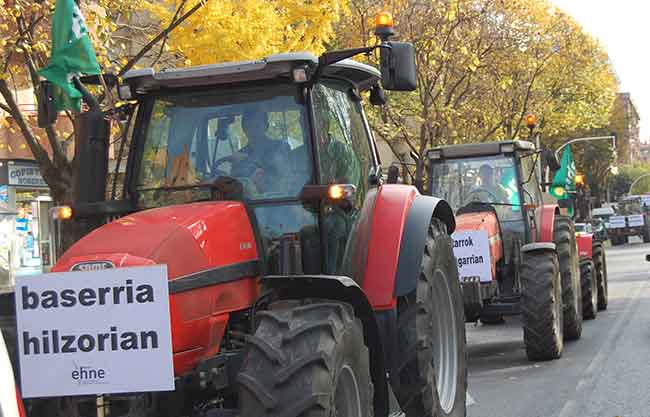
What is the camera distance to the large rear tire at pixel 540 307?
10477 millimetres

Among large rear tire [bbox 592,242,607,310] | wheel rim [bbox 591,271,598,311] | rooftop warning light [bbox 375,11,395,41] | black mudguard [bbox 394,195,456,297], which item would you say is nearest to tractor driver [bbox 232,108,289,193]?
black mudguard [bbox 394,195,456,297]

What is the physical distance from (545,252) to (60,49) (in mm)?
5818

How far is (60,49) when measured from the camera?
7.32 m

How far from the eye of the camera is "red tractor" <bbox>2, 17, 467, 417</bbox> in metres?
4.83

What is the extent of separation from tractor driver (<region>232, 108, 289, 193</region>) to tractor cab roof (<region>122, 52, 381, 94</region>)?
1.05ft

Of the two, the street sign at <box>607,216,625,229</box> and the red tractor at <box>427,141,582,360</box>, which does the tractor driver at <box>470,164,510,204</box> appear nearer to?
the red tractor at <box>427,141,582,360</box>

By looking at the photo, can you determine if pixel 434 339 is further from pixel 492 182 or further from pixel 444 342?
pixel 492 182

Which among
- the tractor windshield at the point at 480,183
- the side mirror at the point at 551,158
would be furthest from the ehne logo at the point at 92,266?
the side mirror at the point at 551,158

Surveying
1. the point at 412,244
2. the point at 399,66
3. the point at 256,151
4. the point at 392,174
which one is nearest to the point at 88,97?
the point at 256,151

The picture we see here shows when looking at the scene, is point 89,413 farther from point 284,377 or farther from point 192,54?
point 192,54

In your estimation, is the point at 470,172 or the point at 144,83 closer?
the point at 144,83

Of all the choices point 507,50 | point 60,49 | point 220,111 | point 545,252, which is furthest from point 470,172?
point 507,50

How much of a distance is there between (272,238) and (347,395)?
100 centimetres

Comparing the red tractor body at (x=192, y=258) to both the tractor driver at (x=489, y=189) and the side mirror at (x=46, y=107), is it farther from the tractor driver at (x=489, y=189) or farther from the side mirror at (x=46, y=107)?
the tractor driver at (x=489, y=189)
